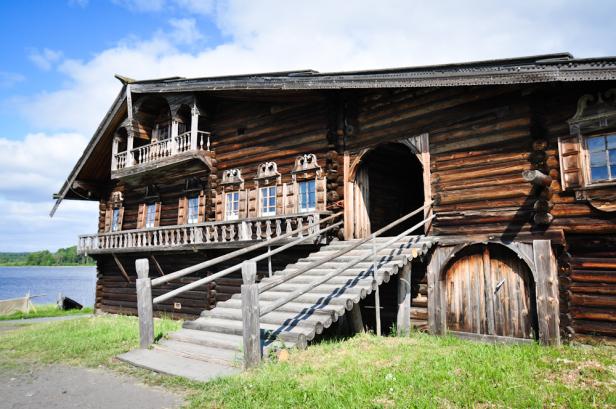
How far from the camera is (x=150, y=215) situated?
66.8 ft

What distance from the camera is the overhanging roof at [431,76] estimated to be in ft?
27.5

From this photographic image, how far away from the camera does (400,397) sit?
220 inches

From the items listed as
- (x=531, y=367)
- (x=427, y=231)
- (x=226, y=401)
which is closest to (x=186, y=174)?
(x=427, y=231)

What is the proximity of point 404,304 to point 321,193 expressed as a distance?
4554 mm

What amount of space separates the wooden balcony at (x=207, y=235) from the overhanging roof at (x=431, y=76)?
396 centimetres

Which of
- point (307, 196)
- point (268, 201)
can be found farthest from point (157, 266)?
point (307, 196)

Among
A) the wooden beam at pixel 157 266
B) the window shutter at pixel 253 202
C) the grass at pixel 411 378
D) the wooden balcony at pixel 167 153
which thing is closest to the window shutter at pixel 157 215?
the wooden beam at pixel 157 266

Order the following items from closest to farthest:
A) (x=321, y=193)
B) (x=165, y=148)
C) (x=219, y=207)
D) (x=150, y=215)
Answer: (x=321, y=193)
(x=219, y=207)
(x=165, y=148)
(x=150, y=215)

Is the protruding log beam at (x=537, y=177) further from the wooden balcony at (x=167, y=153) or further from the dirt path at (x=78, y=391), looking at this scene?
the wooden balcony at (x=167, y=153)

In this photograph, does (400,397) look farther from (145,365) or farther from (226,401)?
(145,365)

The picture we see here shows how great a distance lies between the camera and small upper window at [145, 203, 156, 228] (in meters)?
20.2

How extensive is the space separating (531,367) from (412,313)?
4517mm

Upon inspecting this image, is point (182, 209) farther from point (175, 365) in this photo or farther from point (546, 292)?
point (546, 292)

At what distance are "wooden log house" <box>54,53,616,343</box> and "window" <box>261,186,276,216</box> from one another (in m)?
0.05
